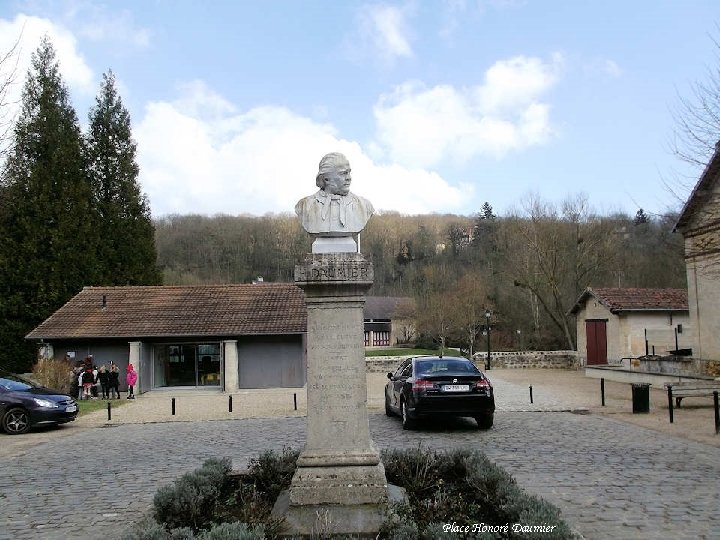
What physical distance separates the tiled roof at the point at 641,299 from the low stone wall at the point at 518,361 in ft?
25.9

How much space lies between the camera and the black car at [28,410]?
51.1ft

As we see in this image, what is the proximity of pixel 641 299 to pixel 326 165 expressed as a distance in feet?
88.5

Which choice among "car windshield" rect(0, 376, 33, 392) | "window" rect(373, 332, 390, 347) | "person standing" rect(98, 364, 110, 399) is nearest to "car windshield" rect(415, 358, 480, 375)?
"car windshield" rect(0, 376, 33, 392)

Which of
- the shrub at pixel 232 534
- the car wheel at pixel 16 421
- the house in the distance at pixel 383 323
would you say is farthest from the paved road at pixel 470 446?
the house in the distance at pixel 383 323

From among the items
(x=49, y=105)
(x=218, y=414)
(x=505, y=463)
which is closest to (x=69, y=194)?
(x=49, y=105)

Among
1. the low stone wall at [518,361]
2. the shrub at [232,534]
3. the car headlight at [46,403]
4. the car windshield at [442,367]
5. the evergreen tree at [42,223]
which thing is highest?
the evergreen tree at [42,223]

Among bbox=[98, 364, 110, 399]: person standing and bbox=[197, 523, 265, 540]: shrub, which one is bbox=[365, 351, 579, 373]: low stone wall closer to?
bbox=[98, 364, 110, 399]: person standing

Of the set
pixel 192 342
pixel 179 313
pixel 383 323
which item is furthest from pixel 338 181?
pixel 383 323

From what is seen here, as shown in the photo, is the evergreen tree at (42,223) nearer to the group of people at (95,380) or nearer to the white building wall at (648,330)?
the group of people at (95,380)

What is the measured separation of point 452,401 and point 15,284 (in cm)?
3330

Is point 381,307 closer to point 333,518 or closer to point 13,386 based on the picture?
point 13,386

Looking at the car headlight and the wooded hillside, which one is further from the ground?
the wooded hillside

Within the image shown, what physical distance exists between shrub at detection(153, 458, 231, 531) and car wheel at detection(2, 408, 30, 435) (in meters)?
11.0

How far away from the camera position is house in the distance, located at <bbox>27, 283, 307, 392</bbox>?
1073 inches
